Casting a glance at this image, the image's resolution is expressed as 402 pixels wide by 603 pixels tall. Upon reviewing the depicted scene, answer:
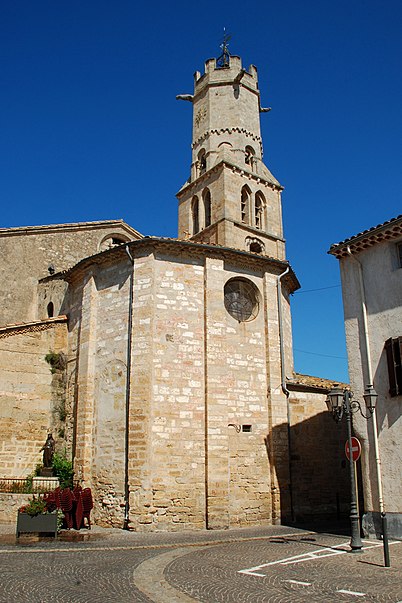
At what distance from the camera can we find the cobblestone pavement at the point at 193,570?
24.6 feet

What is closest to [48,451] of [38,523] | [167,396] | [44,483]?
[44,483]

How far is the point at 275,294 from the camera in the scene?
18344 millimetres

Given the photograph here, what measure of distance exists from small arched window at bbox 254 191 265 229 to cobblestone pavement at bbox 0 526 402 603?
1633 cm

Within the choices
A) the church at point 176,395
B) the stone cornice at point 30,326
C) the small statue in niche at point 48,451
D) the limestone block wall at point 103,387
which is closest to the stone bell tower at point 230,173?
the church at point 176,395

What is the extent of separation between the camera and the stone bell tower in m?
24.8

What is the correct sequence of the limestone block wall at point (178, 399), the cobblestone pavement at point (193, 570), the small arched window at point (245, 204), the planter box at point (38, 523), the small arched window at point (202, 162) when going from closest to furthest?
1. the cobblestone pavement at point (193, 570)
2. the planter box at point (38, 523)
3. the limestone block wall at point (178, 399)
4. the small arched window at point (245, 204)
5. the small arched window at point (202, 162)

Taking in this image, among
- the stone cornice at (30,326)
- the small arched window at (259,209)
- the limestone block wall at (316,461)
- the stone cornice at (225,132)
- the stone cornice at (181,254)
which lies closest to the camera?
the stone cornice at (181,254)

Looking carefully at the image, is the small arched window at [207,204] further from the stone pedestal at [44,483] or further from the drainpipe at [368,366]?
the stone pedestal at [44,483]

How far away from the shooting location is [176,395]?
15.5 metres

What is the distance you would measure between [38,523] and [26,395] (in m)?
6.04

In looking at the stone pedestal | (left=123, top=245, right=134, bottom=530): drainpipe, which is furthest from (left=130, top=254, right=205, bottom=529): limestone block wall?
the stone pedestal

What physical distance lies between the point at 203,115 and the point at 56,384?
16.8 metres

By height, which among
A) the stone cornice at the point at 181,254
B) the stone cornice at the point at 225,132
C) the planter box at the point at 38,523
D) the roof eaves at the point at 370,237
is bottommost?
the planter box at the point at 38,523

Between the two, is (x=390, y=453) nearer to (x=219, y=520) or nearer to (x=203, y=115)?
(x=219, y=520)
